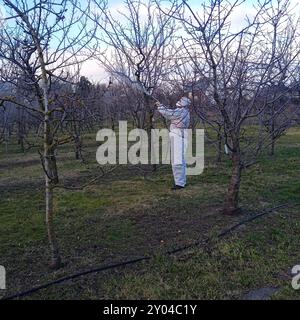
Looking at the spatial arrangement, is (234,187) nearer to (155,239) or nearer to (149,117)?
(155,239)

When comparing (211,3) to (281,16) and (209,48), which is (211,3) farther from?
(281,16)

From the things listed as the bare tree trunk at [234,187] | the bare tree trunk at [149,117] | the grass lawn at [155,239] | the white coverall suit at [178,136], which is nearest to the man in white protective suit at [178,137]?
the white coverall suit at [178,136]

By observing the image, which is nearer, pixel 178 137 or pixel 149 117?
pixel 178 137

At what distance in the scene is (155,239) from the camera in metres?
4.23

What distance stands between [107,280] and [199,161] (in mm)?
7111

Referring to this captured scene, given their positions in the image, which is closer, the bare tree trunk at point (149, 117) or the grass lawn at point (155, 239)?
the grass lawn at point (155, 239)

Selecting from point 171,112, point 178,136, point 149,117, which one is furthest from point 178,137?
point 149,117

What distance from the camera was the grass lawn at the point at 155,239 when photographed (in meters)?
→ 3.21

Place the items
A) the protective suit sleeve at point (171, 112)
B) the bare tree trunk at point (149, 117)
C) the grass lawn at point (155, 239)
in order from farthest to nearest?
the bare tree trunk at point (149, 117), the protective suit sleeve at point (171, 112), the grass lawn at point (155, 239)

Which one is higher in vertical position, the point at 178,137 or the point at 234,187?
the point at 178,137

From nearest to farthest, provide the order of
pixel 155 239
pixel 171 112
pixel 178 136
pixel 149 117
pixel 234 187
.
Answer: pixel 155 239 → pixel 234 187 → pixel 171 112 → pixel 178 136 → pixel 149 117

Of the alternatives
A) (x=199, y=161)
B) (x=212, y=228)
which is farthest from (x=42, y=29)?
(x=199, y=161)

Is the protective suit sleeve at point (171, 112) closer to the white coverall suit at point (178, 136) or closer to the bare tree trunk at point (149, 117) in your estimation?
the white coverall suit at point (178, 136)
